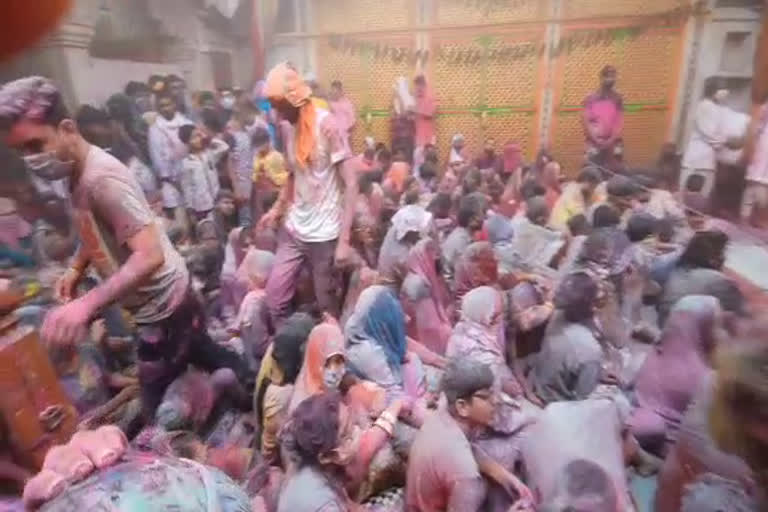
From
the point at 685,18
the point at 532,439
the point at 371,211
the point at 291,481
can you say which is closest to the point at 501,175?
the point at 371,211

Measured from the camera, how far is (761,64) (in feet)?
5.98

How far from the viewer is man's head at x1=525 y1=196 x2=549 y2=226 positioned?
285 cm

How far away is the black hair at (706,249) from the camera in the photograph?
2.12m

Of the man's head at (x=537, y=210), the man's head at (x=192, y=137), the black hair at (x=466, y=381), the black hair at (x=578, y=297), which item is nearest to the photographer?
the black hair at (x=466, y=381)

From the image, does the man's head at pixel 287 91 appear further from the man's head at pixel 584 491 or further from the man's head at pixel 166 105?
the man's head at pixel 584 491

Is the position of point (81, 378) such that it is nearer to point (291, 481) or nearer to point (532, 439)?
point (291, 481)

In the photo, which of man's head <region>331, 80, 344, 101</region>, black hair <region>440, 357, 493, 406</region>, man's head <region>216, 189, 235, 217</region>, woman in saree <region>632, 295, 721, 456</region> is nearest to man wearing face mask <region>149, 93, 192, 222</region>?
man's head <region>216, 189, 235, 217</region>

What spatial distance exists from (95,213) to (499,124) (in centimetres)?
165

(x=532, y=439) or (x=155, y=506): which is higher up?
(x=155, y=506)

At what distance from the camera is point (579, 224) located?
2930mm

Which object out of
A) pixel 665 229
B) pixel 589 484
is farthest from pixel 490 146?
pixel 589 484

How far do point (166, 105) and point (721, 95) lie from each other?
6.73ft

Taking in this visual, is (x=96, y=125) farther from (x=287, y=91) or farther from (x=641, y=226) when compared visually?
(x=641, y=226)

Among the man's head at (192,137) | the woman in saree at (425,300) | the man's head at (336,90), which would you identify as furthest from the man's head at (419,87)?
the man's head at (192,137)
